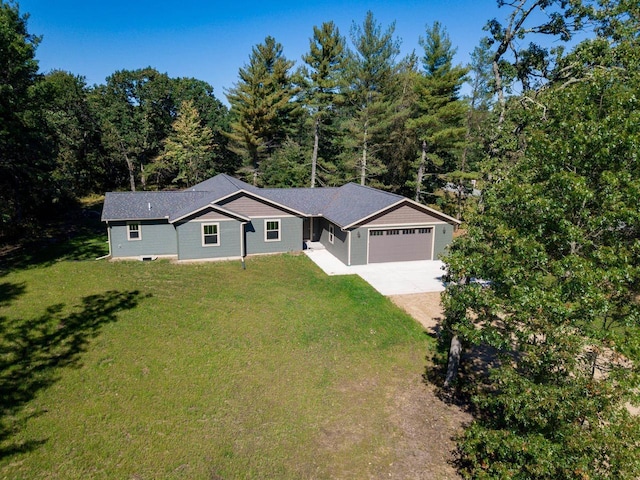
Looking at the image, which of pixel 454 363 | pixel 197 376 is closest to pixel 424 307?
pixel 454 363

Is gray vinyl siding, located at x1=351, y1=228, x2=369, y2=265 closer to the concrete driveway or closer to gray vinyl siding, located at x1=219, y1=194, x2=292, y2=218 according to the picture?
the concrete driveway

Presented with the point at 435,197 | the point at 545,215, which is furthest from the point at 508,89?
the point at 435,197

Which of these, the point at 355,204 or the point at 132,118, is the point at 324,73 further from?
the point at 132,118

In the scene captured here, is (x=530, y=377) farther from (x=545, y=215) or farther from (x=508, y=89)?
(x=508, y=89)

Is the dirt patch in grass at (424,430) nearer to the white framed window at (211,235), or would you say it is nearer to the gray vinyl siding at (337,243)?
the gray vinyl siding at (337,243)

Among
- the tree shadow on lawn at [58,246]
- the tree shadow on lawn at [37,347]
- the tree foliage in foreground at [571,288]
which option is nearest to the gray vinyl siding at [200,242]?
the tree shadow on lawn at [37,347]
